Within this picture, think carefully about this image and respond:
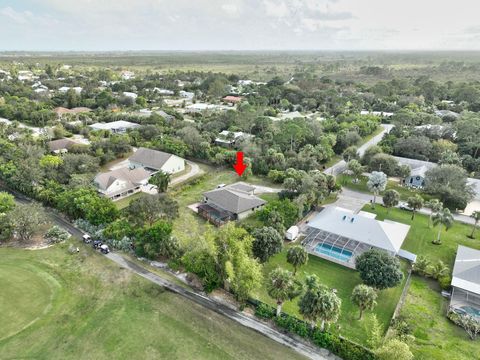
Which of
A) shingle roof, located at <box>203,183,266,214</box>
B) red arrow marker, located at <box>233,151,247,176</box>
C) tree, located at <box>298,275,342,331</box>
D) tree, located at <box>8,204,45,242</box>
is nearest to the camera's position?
tree, located at <box>298,275,342,331</box>

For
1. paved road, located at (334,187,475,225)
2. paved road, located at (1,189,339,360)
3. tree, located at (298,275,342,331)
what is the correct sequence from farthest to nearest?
paved road, located at (334,187,475,225) < paved road, located at (1,189,339,360) < tree, located at (298,275,342,331)

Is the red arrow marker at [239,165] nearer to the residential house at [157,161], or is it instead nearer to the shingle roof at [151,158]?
the residential house at [157,161]

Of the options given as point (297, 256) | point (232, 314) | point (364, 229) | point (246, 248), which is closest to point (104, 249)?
point (246, 248)

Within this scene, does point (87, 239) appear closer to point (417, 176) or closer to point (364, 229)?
point (364, 229)

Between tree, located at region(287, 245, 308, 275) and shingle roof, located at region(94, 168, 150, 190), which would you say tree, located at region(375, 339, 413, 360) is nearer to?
tree, located at region(287, 245, 308, 275)

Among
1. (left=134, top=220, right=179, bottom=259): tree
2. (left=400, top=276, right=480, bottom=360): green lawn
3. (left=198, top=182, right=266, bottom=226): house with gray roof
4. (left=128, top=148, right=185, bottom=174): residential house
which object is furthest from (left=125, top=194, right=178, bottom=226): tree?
(left=400, top=276, right=480, bottom=360): green lawn

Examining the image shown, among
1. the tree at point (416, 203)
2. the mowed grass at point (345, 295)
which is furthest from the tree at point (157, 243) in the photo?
the tree at point (416, 203)
